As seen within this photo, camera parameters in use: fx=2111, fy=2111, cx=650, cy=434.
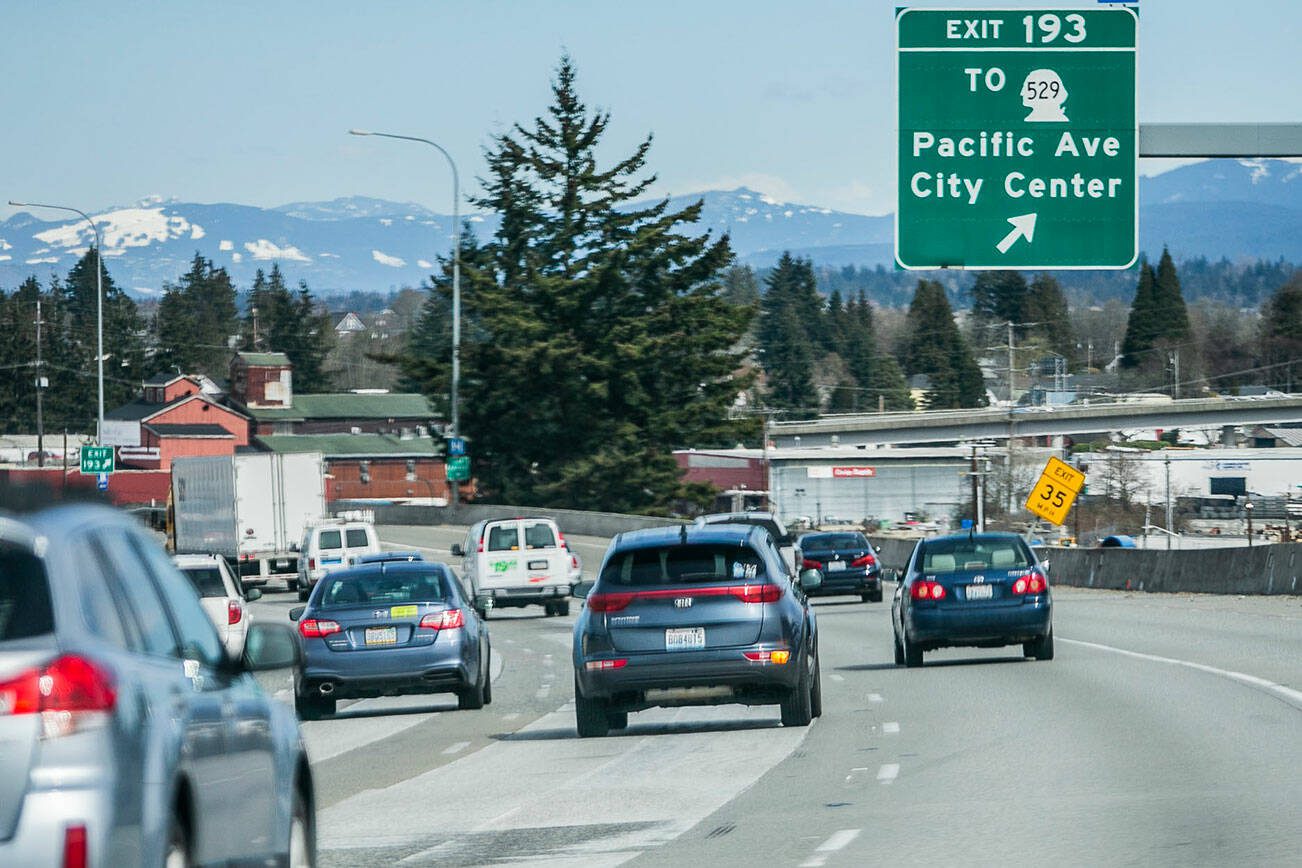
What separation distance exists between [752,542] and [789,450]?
127 metres

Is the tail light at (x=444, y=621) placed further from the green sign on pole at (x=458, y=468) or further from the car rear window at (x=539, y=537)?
the green sign on pole at (x=458, y=468)

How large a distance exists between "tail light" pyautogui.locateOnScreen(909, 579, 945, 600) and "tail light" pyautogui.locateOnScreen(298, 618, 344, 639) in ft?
24.1

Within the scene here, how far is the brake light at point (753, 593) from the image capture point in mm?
17406

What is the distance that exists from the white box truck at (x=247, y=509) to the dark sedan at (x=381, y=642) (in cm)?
3522

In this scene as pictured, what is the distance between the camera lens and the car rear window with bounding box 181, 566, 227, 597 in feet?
101

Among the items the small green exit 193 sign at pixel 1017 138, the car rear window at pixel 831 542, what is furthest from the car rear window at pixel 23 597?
the car rear window at pixel 831 542

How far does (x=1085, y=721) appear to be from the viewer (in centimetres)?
1752

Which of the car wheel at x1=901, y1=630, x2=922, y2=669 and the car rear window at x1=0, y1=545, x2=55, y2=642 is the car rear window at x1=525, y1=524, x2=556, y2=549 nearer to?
the car wheel at x1=901, y1=630, x2=922, y2=669

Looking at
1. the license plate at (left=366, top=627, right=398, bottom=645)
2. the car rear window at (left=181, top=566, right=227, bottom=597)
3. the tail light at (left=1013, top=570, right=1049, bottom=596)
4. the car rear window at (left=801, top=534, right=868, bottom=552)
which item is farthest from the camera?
the car rear window at (left=801, top=534, right=868, bottom=552)

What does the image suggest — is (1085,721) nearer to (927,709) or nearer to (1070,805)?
(927,709)

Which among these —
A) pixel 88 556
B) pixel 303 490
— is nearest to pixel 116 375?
pixel 303 490

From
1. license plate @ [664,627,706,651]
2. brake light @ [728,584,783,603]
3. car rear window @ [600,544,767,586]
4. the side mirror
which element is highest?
the side mirror

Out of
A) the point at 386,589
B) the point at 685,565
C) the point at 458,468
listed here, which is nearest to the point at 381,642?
the point at 386,589

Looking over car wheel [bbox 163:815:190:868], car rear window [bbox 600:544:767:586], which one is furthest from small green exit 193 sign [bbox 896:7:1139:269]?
car wheel [bbox 163:815:190:868]
